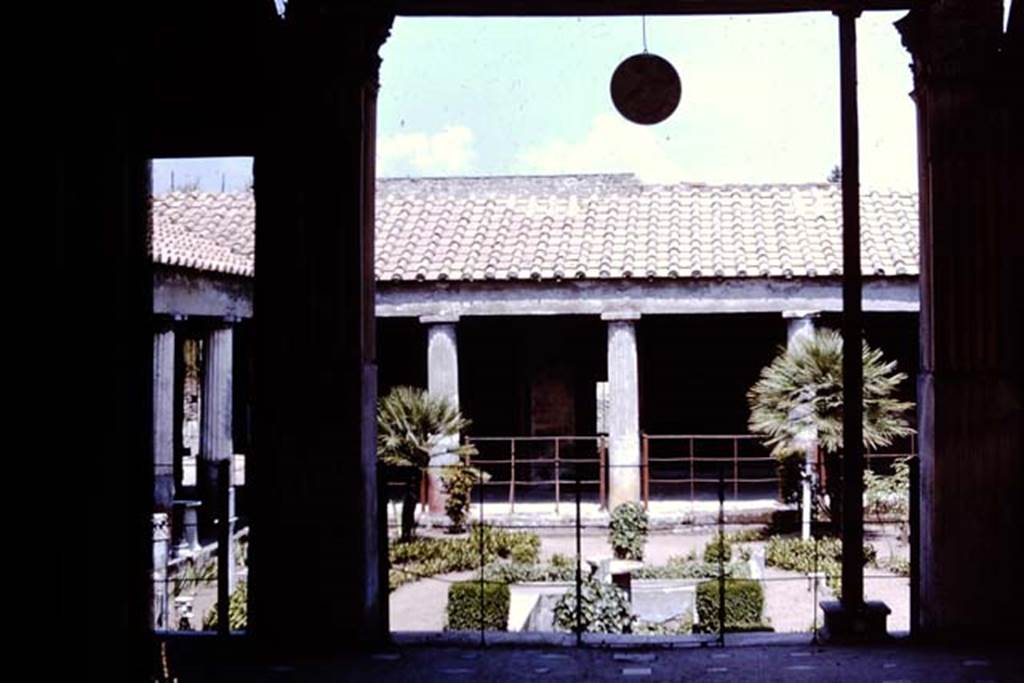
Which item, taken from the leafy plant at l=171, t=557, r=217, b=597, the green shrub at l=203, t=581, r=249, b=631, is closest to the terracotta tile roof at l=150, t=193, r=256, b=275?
the leafy plant at l=171, t=557, r=217, b=597

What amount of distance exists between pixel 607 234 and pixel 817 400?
5.03 m

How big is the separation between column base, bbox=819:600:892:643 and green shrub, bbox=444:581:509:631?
4502mm

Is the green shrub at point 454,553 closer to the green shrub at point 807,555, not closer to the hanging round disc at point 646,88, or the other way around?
the green shrub at point 807,555

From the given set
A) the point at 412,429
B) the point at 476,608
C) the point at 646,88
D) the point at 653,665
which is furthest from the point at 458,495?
the point at 653,665

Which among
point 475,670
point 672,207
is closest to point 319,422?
point 475,670

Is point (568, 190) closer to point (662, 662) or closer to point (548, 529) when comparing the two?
point (548, 529)

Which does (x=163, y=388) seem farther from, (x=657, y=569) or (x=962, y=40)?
(x=962, y=40)

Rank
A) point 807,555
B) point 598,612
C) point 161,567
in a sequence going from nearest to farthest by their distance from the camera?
point 598,612, point 161,567, point 807,555

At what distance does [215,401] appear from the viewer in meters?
15.0

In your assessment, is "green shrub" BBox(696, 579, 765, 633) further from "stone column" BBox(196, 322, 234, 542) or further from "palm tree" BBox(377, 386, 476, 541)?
"stone column" BBox(196, 322, 234, 542)

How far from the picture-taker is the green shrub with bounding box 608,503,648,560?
12.9m

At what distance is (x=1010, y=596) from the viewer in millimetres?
5285

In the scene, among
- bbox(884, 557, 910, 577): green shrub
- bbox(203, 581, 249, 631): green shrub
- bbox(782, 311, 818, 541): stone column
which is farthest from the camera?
bbox(782, 311, 818, 541): stone column

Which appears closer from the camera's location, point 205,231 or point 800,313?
point 800,313
